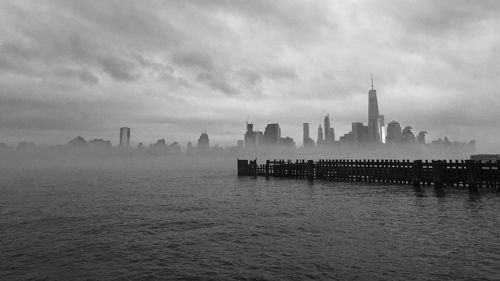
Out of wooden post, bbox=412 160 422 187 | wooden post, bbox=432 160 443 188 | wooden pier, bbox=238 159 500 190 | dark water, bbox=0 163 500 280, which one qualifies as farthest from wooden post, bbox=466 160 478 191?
dark water, bbox=0 163 500 280

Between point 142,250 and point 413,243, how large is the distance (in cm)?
1653

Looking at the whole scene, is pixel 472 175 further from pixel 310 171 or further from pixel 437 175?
pixel 310 171

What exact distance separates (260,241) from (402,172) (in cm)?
4036

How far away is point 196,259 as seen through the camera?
17.5 m

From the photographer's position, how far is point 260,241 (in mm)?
20781

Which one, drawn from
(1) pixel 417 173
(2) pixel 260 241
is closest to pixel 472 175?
(1) pixel 417 173

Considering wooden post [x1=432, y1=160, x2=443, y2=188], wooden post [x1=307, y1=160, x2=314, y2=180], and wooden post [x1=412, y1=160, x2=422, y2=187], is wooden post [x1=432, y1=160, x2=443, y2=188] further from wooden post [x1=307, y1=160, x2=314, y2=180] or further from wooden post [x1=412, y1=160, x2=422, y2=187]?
wooden post [x1=307, y1=160, x2=314, y2=180]

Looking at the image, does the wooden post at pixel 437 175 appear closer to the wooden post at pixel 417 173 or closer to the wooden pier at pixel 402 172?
the wooden pier at pixel 402 172

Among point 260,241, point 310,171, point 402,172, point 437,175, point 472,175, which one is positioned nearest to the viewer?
point 260,241

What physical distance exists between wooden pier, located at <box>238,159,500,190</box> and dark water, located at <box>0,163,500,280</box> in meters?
8.96

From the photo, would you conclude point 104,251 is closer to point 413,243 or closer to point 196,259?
point 196,259

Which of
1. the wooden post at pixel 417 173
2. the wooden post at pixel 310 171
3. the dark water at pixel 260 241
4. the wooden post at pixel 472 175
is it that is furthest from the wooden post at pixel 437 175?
the wooden post at pixel 310 171

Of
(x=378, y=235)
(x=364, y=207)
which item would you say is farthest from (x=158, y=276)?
(x=364, y=207)

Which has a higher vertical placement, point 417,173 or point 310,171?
point 417,173
